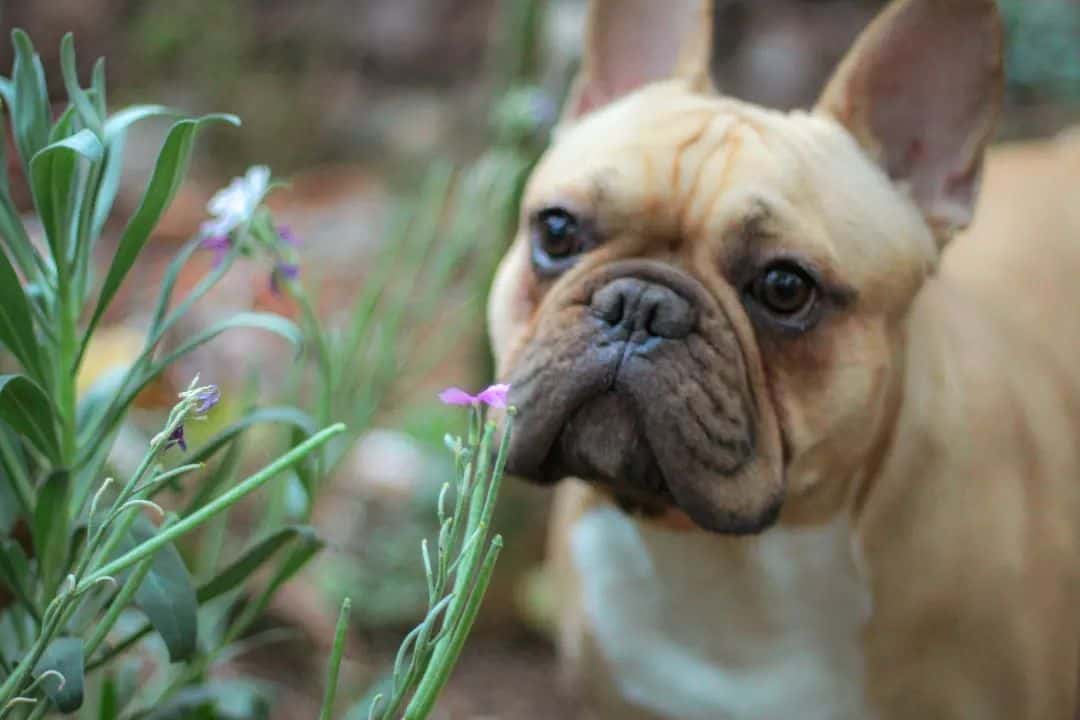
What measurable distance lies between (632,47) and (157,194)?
718mm

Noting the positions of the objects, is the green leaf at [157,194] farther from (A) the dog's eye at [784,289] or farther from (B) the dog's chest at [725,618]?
(B) the dog's chest at [725,618]

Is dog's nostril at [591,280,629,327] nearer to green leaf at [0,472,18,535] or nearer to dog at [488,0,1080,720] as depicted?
dog at [488,0,1080,720]

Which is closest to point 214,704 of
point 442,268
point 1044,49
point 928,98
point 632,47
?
point 442,268

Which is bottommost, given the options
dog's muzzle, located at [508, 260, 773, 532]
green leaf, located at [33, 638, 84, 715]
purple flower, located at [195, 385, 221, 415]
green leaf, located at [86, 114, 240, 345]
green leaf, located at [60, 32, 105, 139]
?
green leaf, located at [33, 638, 84, 715]

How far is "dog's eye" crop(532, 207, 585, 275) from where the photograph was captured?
1.48 meters

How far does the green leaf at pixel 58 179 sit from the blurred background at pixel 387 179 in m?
0.37

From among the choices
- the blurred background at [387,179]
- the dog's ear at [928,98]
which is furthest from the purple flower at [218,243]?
the dog's ear at [928,98]

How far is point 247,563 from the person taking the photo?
4.50 feet

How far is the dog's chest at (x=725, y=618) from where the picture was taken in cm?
159

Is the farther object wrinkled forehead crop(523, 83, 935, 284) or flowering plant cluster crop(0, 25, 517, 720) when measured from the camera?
wrinkled forehead crop(523, 83, 935, 284)

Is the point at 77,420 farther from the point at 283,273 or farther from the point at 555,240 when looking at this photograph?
the point at 555,240

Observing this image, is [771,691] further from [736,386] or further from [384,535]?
[384,535]

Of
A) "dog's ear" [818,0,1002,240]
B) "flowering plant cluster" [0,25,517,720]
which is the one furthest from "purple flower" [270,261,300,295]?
"dog's ear" [818,0,1002,240]

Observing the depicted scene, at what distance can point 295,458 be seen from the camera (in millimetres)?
1053
